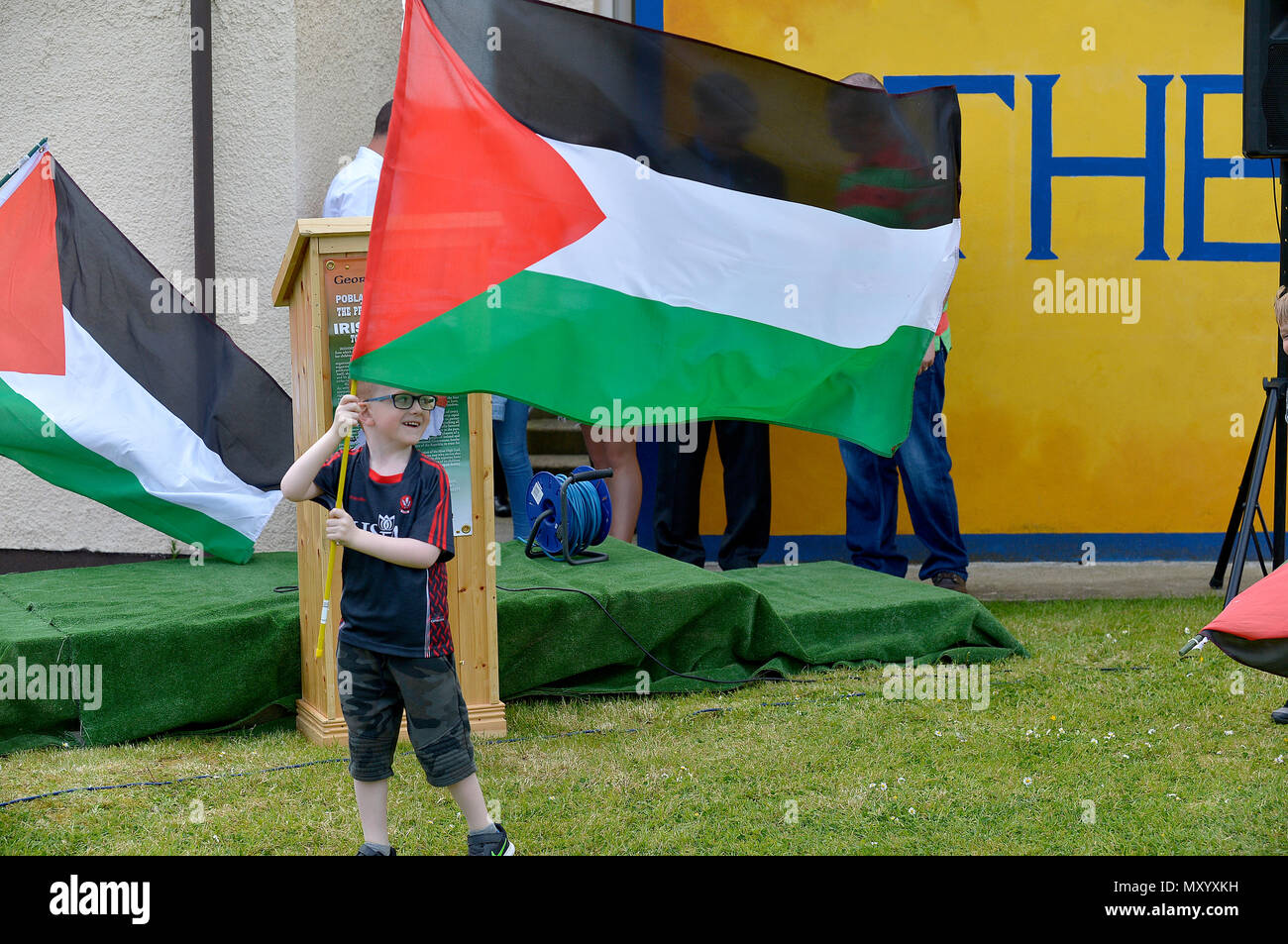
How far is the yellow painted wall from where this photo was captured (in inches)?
334

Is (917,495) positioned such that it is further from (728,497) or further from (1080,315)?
(1080,315)

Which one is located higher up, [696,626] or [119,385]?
[119,385]

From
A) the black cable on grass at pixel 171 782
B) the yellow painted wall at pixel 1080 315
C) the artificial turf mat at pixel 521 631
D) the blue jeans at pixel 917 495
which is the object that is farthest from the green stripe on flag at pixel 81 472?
the yellow painted wall at pixel 1080 315

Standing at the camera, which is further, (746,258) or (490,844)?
(746,258)

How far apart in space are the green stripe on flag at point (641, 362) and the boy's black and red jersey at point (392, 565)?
309 mm

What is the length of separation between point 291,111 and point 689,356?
448 centimetres

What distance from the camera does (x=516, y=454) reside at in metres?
7.16

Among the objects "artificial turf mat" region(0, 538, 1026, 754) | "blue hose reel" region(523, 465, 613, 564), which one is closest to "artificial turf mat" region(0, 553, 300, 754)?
"artificial turf mat" region(0, 538, 1026, 754)

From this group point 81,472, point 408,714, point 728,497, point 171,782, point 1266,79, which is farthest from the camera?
point 728,497

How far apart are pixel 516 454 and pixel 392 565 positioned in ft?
12.1

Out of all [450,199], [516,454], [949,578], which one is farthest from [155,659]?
[949,578]

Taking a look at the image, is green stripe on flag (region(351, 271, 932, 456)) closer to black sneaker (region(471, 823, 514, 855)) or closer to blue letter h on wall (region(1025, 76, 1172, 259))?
black sneaker (region(471, 823, 514, 855))

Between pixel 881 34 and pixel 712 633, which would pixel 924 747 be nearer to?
pixel 712 633

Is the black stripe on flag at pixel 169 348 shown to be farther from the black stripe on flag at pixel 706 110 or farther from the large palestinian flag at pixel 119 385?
the black stripe on flag at pixel 706 110
